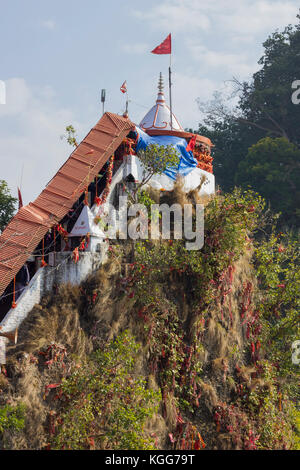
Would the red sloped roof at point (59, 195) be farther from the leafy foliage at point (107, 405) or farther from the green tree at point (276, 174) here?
the green tree at point (276, 174)

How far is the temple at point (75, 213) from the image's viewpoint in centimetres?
1470

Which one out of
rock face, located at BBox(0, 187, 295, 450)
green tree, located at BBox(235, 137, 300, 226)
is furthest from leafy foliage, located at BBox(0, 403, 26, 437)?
green tree, located at BBox(235, 137, 300, 226)

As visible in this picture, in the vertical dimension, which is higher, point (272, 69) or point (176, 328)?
point (272, 69)

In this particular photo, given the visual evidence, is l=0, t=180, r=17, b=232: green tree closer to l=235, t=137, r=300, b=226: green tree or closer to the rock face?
the rock face

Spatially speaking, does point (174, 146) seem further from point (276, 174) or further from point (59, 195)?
point (276, 174)

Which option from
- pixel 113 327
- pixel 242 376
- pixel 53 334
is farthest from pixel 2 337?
pixel 242 376

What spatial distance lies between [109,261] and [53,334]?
9.57 ft

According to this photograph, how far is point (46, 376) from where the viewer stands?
42.8 feet

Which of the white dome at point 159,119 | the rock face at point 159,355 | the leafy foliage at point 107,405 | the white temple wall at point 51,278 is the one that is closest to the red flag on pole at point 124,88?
the white dome at point 159,119

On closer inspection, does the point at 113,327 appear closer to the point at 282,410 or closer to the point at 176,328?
the point at 176,328

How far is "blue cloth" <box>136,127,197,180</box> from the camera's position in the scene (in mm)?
18469

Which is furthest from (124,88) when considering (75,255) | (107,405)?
(107,405)

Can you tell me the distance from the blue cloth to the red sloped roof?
65 centimetres
